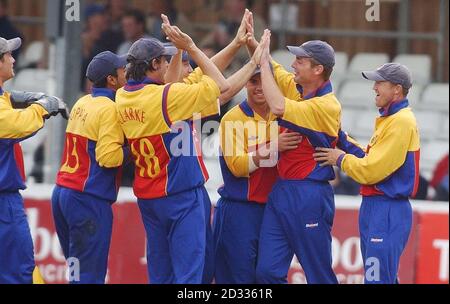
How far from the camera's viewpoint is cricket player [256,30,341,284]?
9.94 meters

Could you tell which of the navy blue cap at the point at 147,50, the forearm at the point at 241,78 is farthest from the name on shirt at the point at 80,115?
the forearm at the point at 241,78

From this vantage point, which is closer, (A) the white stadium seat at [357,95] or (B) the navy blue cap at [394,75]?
(B) the navy blue cap at [394,75]

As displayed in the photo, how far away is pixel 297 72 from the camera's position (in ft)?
32.8

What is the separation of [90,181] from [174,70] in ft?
3.32

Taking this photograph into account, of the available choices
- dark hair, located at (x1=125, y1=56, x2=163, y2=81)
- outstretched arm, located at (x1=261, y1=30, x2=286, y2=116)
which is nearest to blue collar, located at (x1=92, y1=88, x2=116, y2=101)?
dark hair, located at (x1=125, y1=56, x2=163, y2=81)

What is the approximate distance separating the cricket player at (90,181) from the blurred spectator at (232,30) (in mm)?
4679

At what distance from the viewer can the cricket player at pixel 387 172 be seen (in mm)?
9766

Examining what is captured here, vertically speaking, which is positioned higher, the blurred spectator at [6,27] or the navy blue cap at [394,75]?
the blurred spectator at [6,27]

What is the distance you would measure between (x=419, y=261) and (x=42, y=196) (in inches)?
133

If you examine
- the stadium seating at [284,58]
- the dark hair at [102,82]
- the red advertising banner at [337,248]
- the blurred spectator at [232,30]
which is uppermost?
the blurred spectator at [232,30]

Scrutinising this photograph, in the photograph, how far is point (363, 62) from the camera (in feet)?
51.0

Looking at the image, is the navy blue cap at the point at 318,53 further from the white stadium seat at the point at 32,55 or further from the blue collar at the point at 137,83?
the white stadium seat at the point at 32,55

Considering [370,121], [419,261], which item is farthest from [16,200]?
[370,121]

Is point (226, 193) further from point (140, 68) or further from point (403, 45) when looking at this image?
point (403, 45)
